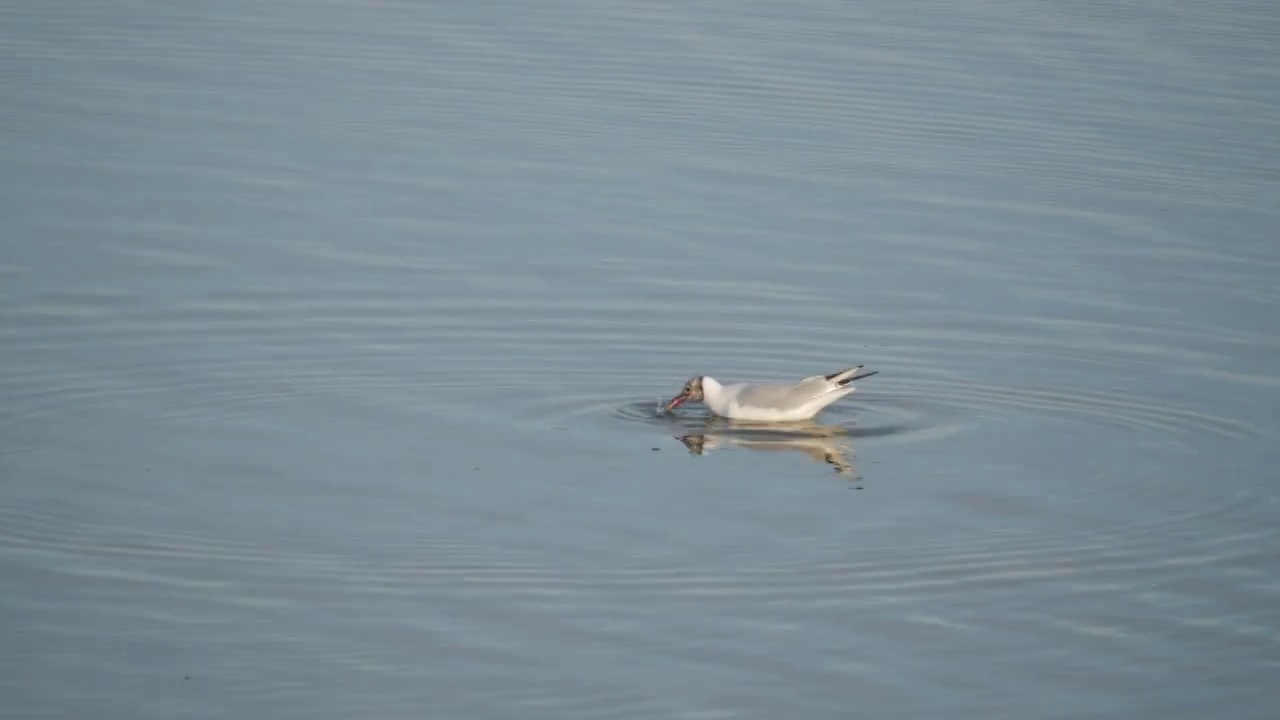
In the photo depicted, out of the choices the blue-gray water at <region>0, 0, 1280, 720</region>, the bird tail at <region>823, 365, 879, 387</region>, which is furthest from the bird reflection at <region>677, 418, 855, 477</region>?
the bird tail at <region>823, 365, 879, 387</region>

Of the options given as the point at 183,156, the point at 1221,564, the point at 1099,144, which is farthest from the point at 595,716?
the point at 1099,144

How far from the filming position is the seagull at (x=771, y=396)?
17.5 m

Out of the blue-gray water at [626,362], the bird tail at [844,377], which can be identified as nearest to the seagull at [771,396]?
the bird tail at [844,377]

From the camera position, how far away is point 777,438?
17.6 m

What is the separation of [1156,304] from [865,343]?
3080 mm

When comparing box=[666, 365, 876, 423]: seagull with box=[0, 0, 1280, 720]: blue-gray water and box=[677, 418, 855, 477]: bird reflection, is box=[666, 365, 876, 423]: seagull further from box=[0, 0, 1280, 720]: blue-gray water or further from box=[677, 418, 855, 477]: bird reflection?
box=[0, 0, 1280, 720]: blue-gray water

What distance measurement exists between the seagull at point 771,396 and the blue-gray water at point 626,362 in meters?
0.22

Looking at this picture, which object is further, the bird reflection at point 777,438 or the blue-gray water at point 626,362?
the bird reflection at point 777,438

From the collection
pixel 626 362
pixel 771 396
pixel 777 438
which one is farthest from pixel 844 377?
pixel 626 362

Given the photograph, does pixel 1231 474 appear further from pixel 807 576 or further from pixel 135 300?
pixel 135 300

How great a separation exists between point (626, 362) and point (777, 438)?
1.92 meters

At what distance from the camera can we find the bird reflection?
17.1 m

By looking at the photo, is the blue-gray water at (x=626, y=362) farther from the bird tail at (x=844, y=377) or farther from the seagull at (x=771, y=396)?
the bird tail at (x=844, y=377)

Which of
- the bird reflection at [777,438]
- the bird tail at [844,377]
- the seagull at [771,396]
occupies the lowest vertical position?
the bird reflection at [777,438]
